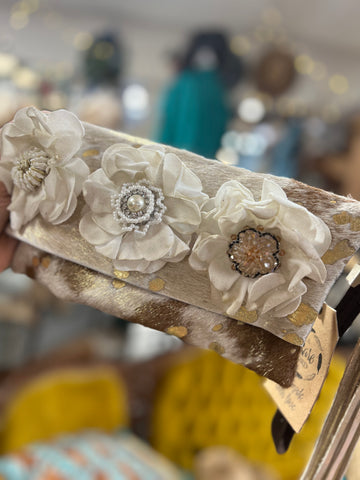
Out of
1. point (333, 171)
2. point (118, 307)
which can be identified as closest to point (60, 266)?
point (118, 307)

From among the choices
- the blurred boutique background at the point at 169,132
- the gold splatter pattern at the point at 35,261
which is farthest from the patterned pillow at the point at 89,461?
the gold splatter pattern at the point at 35,261

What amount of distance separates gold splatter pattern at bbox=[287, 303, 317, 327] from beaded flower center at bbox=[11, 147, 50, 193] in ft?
0.68

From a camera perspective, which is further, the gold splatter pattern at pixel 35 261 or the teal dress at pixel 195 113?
the teal dress at pixel 195 113

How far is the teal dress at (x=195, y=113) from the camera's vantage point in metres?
1.63

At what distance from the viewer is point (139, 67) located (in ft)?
6.07

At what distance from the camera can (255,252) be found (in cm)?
32

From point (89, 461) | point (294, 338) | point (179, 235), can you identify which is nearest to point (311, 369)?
point (294, 338)

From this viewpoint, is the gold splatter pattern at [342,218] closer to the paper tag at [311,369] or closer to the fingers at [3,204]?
the paper tag at [311,369]

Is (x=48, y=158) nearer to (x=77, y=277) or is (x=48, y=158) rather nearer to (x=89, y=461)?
(x=77, y=277)

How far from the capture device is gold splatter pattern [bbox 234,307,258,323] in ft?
1.12

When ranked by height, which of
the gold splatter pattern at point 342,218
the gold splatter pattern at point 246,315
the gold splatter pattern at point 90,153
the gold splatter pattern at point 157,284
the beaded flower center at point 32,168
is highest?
the gold splatter pattern at point 342,218

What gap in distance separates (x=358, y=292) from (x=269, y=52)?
1.69m

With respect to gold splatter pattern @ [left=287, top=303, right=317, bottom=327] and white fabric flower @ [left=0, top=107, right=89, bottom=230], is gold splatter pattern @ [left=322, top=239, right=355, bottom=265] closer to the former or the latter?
gold splatter pattern @ [left=287, top=303, right=317, bottom=327]

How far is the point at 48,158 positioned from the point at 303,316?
22cm
